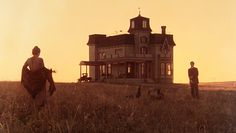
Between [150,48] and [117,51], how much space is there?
169 inches

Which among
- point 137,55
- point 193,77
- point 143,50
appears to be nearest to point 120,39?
point 143,50

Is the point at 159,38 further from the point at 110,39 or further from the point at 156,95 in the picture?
the point at 156,95

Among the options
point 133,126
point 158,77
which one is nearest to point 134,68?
point 158,77

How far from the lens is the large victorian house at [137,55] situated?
224ft

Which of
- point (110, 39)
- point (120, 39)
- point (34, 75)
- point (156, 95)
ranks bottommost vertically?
point (156, 95)

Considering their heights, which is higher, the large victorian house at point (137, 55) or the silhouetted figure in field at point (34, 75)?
the large victorian house at point (137, 55)

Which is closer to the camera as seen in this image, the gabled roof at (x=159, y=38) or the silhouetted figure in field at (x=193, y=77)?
the silhouetted figure in field at (x=193, y=77)

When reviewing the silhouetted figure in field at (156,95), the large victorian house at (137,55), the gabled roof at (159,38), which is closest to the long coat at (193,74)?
the silhouetted figure in field at (156,95)

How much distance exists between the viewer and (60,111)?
11.0 m

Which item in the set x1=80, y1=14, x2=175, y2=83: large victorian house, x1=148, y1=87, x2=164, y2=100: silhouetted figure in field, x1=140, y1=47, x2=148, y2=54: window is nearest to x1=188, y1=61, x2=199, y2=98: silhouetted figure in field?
x1=148, y1=87, x2=164, y2=100: silhouetted figure in field

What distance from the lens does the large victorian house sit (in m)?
68.3

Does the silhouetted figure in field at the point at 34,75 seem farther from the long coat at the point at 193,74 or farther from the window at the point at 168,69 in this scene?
the window at the point at 168,69

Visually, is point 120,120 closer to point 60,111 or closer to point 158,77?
point 60,111

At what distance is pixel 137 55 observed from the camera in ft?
224
